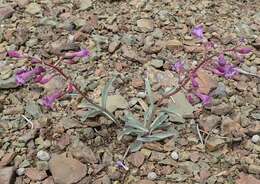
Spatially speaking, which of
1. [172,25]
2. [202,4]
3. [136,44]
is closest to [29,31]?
[136,44]

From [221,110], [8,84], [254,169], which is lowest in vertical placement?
[254,169]

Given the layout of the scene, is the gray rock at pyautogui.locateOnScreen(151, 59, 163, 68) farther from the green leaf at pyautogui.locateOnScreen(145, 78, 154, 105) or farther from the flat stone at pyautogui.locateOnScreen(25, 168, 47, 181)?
the flat stone at pyautogui.locateOnScreen(25, 168, 47, 181)

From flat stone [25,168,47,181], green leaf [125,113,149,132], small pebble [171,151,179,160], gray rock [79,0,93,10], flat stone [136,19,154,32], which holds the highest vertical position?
gray rock [79,0,93,10]

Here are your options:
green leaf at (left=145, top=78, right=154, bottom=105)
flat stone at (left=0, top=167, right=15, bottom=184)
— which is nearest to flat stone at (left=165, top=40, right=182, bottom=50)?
green leaf at (left=145, top=78, right=154, bottom=105)

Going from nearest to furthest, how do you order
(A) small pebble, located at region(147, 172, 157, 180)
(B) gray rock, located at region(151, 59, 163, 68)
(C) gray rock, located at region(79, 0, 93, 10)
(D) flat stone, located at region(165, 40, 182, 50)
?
(A) small pebble, located at region(147, 172, 157, 180)
(B) gray rock, located at region(151, 59, 163, 68)
(D) flat stone, located at region(165, 40, 182, 50)
(C) gray rock, located at region(79, 0, 93, 10)

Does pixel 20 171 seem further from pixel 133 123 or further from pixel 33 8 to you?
pixel 33 8

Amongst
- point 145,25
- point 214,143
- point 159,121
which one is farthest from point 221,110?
point 145,25
